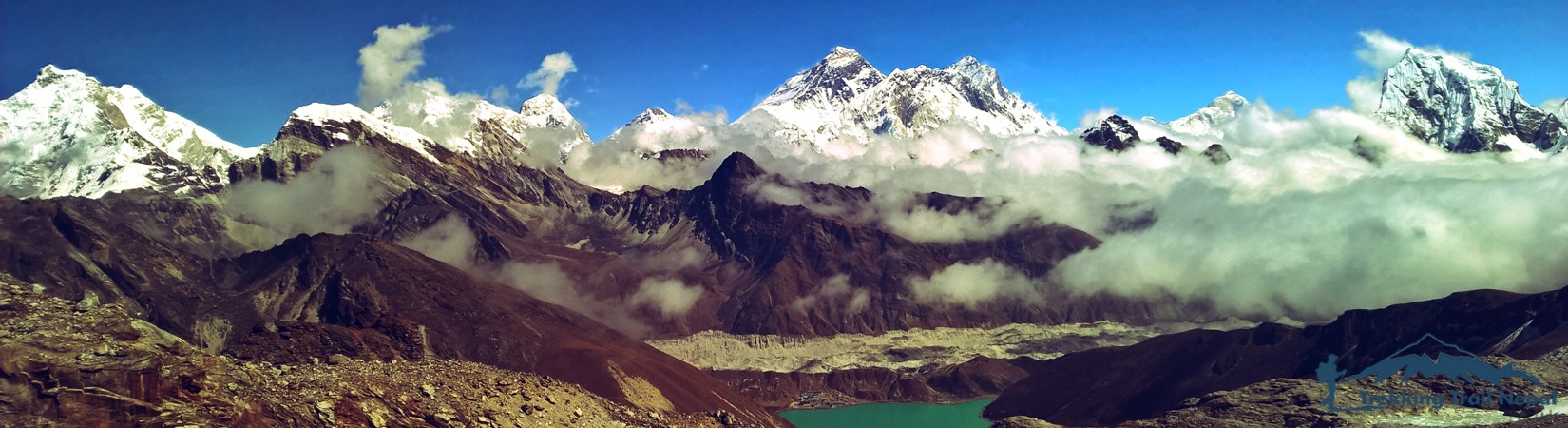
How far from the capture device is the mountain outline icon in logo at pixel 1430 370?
16325cm

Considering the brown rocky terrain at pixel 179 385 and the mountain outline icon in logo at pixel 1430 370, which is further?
the mountain outline icon in logo at pixel 1430 370

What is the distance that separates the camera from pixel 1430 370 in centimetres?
16988

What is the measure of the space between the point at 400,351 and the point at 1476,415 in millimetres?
158342

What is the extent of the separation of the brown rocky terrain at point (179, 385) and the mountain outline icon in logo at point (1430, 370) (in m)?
139

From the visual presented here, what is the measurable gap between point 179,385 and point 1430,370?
6902 inches

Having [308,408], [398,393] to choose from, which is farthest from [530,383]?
[308,408]

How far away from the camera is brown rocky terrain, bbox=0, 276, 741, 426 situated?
65875 mm

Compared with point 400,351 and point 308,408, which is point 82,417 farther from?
point 400,351

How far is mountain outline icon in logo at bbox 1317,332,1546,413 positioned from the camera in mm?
163250

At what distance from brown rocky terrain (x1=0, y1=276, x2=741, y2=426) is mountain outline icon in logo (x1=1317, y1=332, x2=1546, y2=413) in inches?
5488

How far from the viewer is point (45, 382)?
216ft

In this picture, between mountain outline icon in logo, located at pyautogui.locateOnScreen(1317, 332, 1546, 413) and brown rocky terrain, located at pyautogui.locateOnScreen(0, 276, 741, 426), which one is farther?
mountain outline icon in logo, located at pyautogui.locateOnScreen(1317, 332, 1546, 413)

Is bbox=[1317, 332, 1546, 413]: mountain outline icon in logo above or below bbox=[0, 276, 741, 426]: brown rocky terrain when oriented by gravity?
above

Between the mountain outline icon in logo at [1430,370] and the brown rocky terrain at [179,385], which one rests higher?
the mountain outline icon in logo at [1430,370]
